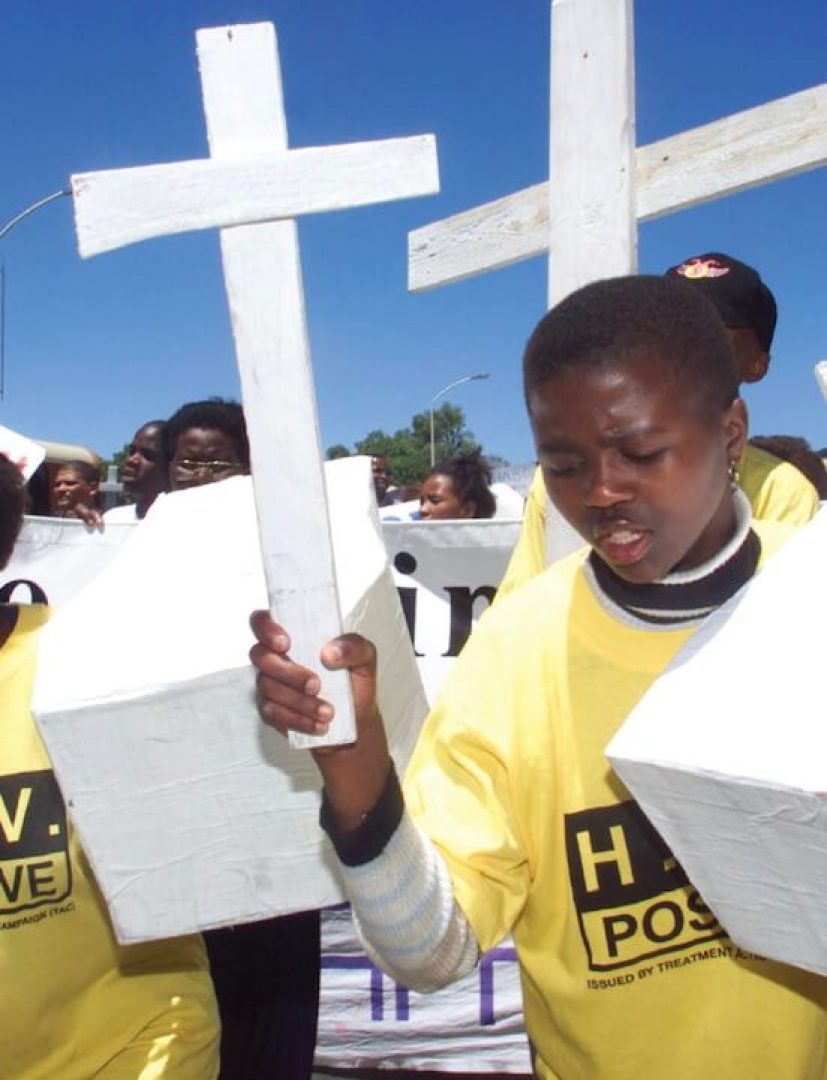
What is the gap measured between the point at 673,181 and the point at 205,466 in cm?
173

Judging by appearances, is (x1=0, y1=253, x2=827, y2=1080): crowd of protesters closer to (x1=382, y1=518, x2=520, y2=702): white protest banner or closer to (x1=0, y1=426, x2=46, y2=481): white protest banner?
(x1=0, y1=426, x2=46, y2=481): white protest banner

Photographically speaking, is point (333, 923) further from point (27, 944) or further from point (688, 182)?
point (688, 182)

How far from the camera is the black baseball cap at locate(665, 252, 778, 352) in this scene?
2320 millimetres

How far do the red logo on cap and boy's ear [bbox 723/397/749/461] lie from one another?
0.88 meters

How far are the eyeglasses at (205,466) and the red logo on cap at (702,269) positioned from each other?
4.82 ft

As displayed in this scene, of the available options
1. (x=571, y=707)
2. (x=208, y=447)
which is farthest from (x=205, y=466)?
(x=571, y=707)

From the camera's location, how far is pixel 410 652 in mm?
2119

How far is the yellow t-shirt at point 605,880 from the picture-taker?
1472mm

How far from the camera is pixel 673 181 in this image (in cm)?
208

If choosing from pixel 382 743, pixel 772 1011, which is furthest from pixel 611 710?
pixel 772 1011

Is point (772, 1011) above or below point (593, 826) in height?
below

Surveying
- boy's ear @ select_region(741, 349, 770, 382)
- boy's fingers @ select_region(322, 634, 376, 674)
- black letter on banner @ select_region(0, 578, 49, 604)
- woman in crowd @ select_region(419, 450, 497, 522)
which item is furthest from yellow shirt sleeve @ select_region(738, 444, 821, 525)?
woman in crowd @ select_region(419, 450, 497, 522)

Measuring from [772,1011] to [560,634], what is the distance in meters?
0.53

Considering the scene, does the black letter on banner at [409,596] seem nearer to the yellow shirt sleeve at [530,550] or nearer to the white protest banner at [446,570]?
the white protest banner at [446,570]
